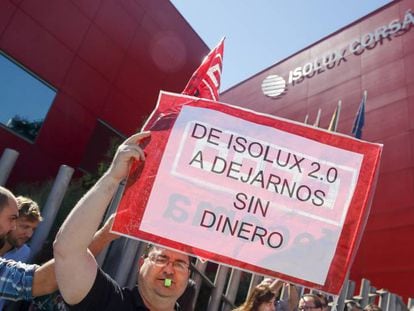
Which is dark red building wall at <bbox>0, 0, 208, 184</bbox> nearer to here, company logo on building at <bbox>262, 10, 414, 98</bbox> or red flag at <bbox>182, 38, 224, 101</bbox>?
company logo on building at <bbox>262, 10, 414, 98</bbox>

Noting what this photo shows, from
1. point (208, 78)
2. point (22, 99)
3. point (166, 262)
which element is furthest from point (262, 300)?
point (22, 99)

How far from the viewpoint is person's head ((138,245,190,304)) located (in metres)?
1.94

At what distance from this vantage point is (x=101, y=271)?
73.1 inches

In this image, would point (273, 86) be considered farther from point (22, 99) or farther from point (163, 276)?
point (163, 276)

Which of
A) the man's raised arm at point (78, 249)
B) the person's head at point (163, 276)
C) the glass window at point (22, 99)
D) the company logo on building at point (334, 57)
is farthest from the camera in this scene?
the company logo on building at point (334, 57)

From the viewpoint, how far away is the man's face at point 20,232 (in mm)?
3094

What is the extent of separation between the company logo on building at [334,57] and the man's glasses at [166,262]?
48.1ft

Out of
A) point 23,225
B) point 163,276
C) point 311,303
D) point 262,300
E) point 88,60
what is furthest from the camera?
point 88,60

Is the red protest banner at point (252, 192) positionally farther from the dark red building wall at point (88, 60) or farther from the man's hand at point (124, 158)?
the dark red building wall at point (88, 60)

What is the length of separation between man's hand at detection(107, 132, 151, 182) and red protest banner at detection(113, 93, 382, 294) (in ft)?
0.73

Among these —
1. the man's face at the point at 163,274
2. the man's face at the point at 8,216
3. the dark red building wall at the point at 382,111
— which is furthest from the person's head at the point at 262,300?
the dark red building wall at the point at 382,111

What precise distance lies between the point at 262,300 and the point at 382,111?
486 inches

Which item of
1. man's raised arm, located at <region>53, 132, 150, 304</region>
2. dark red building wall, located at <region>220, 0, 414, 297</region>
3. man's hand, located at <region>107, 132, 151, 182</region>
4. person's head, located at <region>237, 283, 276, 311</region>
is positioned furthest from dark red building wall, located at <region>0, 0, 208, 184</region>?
man's raised arm, located at <region>53, 132, 150, 304</region>

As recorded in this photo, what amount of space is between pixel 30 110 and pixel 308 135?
9.22m
